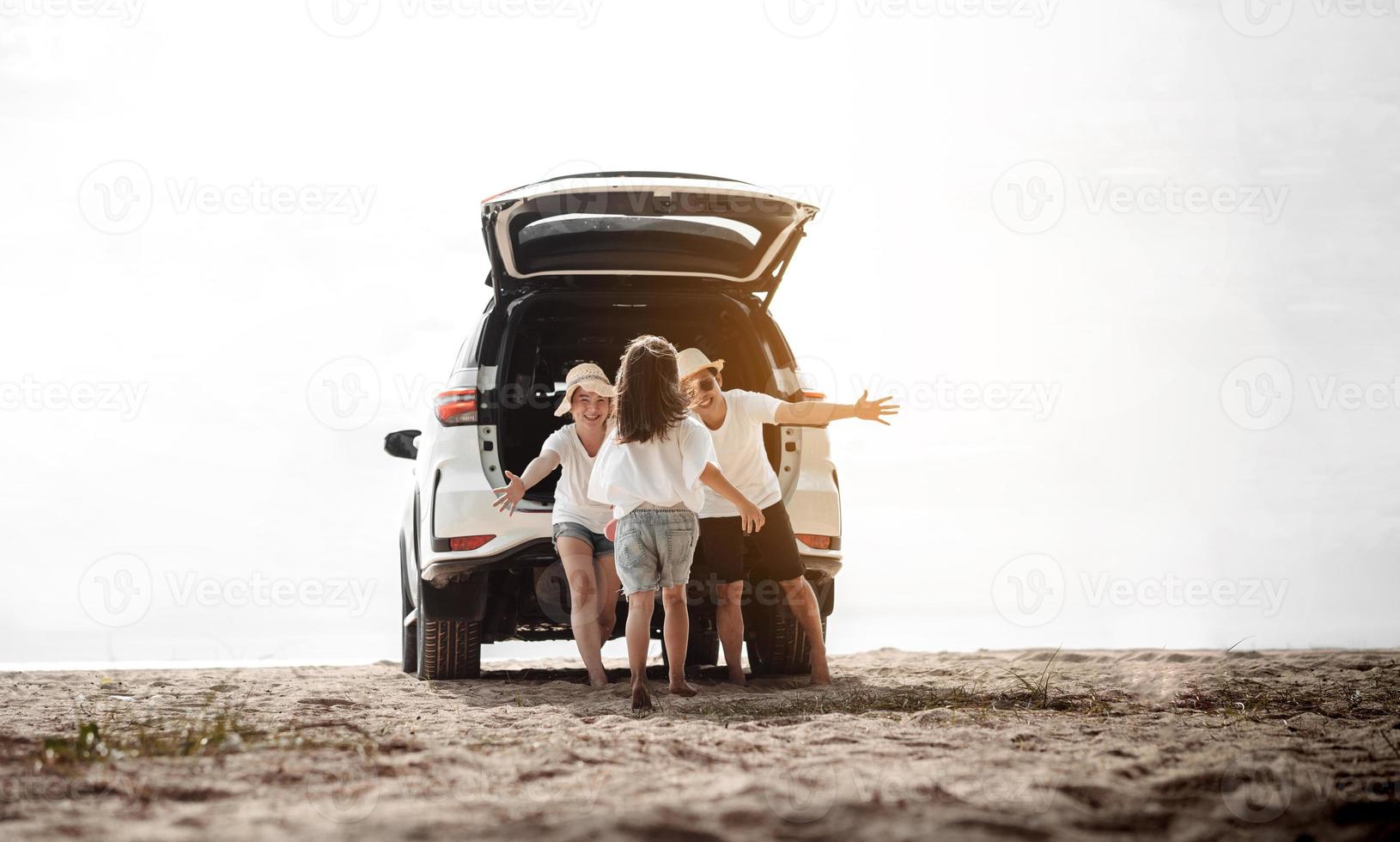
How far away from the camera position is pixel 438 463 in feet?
18.9

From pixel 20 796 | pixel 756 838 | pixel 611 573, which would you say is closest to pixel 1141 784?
pixel 756 838

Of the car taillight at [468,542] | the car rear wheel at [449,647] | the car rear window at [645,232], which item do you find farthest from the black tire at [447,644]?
the car rear window at [645,232]

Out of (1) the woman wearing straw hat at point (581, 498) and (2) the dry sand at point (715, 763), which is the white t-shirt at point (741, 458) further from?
(2) the dry sand at point (715, 763)

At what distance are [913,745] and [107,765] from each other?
2.37 metres

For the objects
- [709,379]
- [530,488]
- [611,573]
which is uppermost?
[709,379]

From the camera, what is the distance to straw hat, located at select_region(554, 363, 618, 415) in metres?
5.72

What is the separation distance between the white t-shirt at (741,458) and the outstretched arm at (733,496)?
1.07 feet

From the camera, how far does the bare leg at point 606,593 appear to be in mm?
5848

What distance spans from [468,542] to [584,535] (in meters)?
0.53

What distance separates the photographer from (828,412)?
5.53m

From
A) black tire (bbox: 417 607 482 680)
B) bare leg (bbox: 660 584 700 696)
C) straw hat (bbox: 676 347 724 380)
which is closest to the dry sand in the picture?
bare leg (bbox: 660 584 700 696)

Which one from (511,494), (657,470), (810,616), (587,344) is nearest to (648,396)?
(657,470)

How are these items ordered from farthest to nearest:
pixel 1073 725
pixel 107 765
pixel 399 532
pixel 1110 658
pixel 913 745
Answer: pixel 1110 658 < pixel 399 532 < pixel 1073 725 < pixel 913 745 < pixel 107 765

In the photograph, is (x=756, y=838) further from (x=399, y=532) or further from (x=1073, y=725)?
(x=399, y=532)
